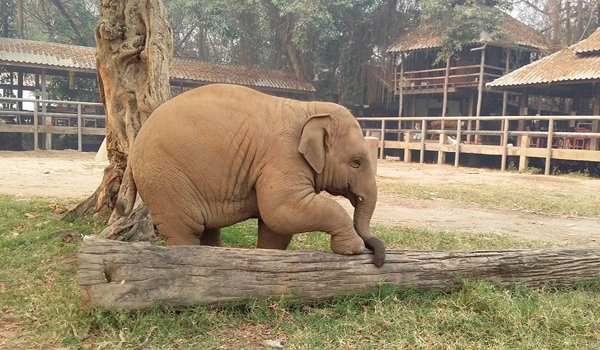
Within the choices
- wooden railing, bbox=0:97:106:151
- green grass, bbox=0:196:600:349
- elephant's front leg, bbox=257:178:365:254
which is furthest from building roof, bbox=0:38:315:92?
green grass, bbox=0:196:600:349

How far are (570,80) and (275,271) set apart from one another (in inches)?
768

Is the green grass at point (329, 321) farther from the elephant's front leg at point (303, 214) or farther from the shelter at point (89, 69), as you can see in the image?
the shelter at point (89, 69)

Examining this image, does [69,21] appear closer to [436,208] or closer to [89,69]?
[89,69]

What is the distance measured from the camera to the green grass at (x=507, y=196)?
9.77 m

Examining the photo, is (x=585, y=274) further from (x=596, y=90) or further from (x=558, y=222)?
(x=596, y=90)

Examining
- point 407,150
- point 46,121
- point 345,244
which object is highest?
point 46,121

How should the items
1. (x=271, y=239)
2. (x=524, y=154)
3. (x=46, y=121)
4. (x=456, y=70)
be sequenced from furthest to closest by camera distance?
(x=456, y=70)
(x=46, y=121)
(x=524, y=154)
(x=271, y=239)

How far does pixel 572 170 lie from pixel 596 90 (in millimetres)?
4246

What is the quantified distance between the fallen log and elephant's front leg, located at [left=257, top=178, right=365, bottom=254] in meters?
0.15

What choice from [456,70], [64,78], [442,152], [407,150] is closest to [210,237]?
[442,152]

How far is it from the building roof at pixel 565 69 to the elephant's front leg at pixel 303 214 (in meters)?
18.5

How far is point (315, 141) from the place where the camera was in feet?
12.2

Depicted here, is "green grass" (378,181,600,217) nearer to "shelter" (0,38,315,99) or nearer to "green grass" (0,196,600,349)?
"green grass" (0,196,600,349)

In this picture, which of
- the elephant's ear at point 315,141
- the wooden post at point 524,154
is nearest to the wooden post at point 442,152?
the wooden post at point 524,154
